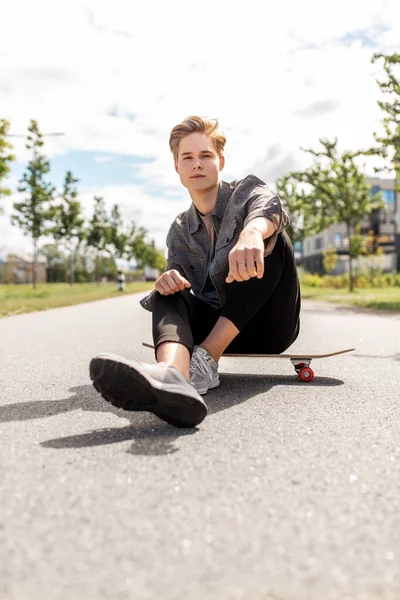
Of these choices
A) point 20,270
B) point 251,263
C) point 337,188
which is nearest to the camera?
point 251,263

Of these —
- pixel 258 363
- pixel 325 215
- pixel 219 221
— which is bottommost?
pixel 258 363

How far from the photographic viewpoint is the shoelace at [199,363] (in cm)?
317

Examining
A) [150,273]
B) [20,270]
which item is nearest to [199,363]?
[150,273]

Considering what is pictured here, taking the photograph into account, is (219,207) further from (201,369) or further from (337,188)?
(337,188)

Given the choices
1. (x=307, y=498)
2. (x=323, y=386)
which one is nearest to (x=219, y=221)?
(x=323, y=386)

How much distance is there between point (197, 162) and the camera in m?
3.38

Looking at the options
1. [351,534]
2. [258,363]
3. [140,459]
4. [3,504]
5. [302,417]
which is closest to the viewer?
[351,534]

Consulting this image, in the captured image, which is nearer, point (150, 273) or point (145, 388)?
point (145, 388)

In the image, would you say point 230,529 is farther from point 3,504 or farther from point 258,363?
point 258,363

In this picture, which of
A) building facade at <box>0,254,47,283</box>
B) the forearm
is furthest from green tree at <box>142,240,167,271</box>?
the forearm

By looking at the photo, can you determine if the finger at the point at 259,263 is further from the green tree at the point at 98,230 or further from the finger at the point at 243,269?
the green tree at the point at 98,230

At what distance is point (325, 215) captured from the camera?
26.5m

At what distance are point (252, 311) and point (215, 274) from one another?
271 millimetres

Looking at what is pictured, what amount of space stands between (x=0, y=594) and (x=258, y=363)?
4.00 metres
